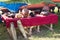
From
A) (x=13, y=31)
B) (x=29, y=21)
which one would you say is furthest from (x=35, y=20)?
(x=13, y=31)

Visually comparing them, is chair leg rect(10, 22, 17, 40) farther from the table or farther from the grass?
the grass

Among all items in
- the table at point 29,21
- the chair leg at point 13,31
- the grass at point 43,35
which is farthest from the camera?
the grass at point 43,35

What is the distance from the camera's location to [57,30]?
564 cm

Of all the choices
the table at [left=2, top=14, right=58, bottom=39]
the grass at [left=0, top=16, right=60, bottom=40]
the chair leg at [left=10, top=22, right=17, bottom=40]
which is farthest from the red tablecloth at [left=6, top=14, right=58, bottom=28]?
the grass at [left=0, top=16, right=60, bottom=40]

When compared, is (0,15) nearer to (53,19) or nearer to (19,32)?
(19,32)

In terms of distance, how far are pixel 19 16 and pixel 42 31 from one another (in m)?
0.95

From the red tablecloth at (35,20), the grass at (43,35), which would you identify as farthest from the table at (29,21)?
the grass at (43,35)

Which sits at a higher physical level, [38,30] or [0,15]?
[0,15]

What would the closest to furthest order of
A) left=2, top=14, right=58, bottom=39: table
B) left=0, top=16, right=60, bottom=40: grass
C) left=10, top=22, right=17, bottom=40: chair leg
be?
left=10, top=22, right=17, bottom=40: chair leg, left=2, top=14, right=58, bottom=39: table, left=0, top=16, right=60, bottom=40: grass

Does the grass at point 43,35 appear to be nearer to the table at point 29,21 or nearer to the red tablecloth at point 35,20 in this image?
the table at point 29,21

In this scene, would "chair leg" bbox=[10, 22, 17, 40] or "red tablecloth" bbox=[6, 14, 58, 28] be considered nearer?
"chair leg" bbox=[10, 22, 17, 40]

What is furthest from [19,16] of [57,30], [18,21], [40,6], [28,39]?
[40,6]

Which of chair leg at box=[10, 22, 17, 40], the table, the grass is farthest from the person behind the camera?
the grass

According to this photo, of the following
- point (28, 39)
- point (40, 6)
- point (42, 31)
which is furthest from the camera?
point (40, 6)
